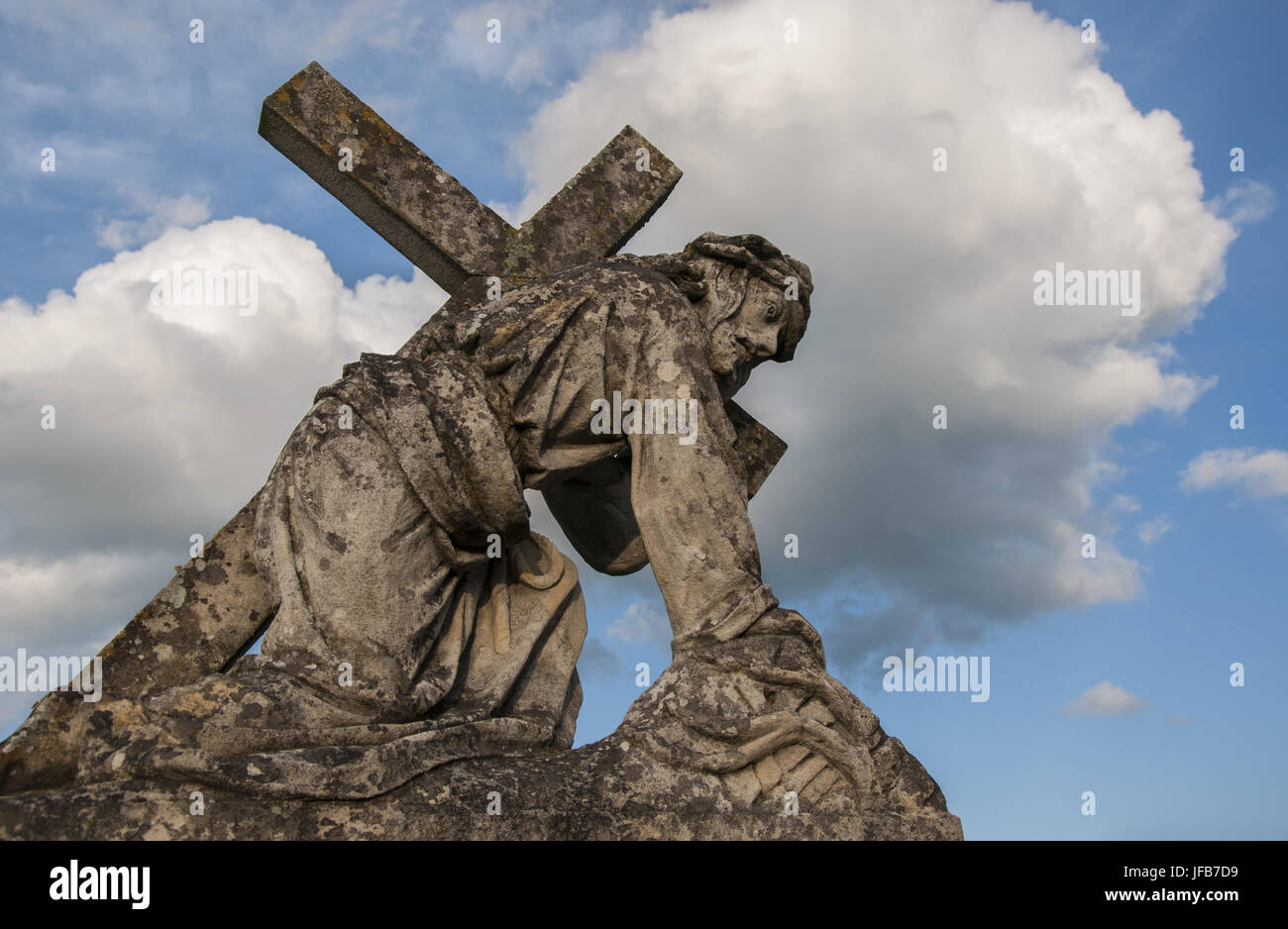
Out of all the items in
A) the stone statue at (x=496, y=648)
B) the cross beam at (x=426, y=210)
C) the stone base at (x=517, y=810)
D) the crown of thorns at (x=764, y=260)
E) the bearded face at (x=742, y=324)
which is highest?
the cross beam at (x=426, y=210)

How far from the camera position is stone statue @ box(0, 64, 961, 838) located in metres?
4.57

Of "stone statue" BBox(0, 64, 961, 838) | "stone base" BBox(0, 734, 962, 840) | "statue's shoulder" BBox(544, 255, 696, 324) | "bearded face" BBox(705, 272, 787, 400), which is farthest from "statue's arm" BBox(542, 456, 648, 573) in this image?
"stone base" BBox(0, 734, 962, 840)

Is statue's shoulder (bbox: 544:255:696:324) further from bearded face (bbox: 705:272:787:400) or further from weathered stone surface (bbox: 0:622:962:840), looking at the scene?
weathered stone surface (bbox: 0:622:962:840)

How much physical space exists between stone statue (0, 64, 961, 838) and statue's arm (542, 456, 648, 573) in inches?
15.5

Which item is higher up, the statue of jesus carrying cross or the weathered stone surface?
the statue of jesus carrying cross

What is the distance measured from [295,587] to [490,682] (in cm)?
94

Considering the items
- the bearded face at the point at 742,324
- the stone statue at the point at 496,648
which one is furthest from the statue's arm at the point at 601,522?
the bearded face at the point at 742,324

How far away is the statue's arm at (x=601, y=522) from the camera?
21.4ft

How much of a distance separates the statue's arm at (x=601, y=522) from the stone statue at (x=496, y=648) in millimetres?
393

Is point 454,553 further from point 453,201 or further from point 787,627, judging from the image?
point 453,201

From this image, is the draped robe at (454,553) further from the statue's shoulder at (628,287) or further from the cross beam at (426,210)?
the cross beam at (426,210)
